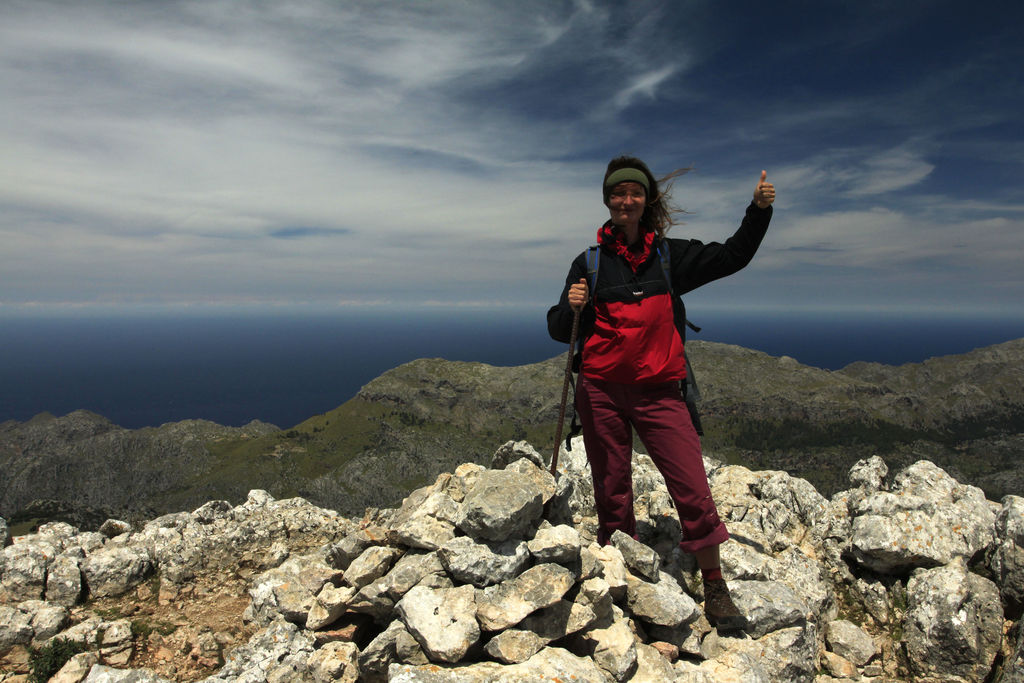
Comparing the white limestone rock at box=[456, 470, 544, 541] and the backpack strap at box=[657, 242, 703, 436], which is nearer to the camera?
the white limestone rock at box=[456, 470, 544, 541]

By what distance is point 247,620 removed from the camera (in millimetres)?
10078

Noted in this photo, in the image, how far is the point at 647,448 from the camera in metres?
8.66

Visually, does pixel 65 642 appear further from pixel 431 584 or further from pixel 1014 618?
pixel 1014 618

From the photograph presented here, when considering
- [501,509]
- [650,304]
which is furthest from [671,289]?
[501,509]

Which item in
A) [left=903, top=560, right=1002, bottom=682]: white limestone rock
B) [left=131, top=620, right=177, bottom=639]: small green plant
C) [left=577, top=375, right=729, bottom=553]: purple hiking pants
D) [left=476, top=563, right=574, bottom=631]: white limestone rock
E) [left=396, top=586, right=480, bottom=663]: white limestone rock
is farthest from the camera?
[left=131, top=620, right=177, bottom=639]: small green plant

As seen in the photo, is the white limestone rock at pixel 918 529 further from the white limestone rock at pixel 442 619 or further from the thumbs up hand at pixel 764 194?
the white limestone rock at pixel 442 619

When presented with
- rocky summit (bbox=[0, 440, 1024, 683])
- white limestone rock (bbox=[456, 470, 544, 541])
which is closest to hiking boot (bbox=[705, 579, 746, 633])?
rocky summit (bbox=[0, 440, 1024, 683])

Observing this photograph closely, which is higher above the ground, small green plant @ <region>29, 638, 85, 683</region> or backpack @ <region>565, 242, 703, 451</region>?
backpack @ <region>565, 242, 703, 451</region>

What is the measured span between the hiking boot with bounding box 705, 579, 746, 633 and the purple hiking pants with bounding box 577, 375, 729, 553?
0.84 m

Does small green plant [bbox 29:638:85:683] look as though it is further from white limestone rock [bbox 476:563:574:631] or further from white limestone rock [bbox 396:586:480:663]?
white limestone rock [bbox 476:563:574:631]

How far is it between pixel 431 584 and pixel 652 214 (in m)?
7.35

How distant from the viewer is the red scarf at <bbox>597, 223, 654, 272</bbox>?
883 cm

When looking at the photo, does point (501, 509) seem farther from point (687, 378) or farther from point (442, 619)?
point (687, 378)

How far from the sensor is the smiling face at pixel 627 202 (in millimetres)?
8484
